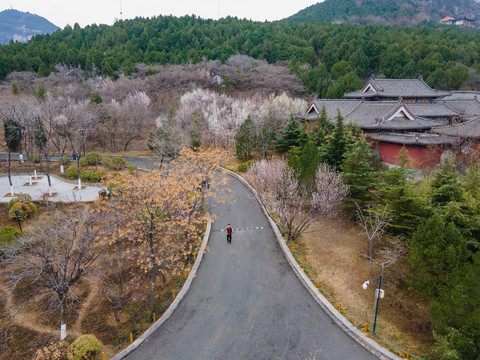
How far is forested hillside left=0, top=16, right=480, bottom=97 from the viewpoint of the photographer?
55.2 m

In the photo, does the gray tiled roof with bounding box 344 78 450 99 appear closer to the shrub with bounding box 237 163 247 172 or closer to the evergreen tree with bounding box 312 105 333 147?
the evergreen tree with bounding box 312 105 333 147

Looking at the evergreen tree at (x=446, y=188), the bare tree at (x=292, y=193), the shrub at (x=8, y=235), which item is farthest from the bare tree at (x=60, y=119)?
the evergreen tree at (x=446, y=188)

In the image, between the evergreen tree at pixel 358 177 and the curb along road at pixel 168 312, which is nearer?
the curb along road at pixel 168 312

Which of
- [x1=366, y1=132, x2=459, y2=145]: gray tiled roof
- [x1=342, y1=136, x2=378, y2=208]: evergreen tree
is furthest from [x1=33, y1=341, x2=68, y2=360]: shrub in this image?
[x1=366, y1=132, x2=459, y2=145]: gray tiled roof

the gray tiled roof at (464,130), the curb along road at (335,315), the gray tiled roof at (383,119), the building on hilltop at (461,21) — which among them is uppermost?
the building on hilltop at (461,21)

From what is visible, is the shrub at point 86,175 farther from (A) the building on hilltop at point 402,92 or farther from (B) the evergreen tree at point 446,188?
(A) the building on hilltop at point 402,92

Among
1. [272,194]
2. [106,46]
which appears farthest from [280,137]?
[106,46]

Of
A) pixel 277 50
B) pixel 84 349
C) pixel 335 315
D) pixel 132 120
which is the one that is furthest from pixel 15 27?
pixel 335 315

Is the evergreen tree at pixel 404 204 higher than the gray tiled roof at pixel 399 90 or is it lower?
lower

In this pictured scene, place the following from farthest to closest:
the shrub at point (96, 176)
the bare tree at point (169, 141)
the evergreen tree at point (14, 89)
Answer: the evergreen tree at point (14, 89) < the bare tree at point (169, 141) < the shrub at point (96, 176)

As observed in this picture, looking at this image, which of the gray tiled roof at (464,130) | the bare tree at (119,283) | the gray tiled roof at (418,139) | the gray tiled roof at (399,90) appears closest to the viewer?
the bare tree at (119,283)

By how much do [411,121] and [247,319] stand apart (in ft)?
82.8

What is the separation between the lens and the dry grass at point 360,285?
11.7 metres

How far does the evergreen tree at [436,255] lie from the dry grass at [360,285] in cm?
135
